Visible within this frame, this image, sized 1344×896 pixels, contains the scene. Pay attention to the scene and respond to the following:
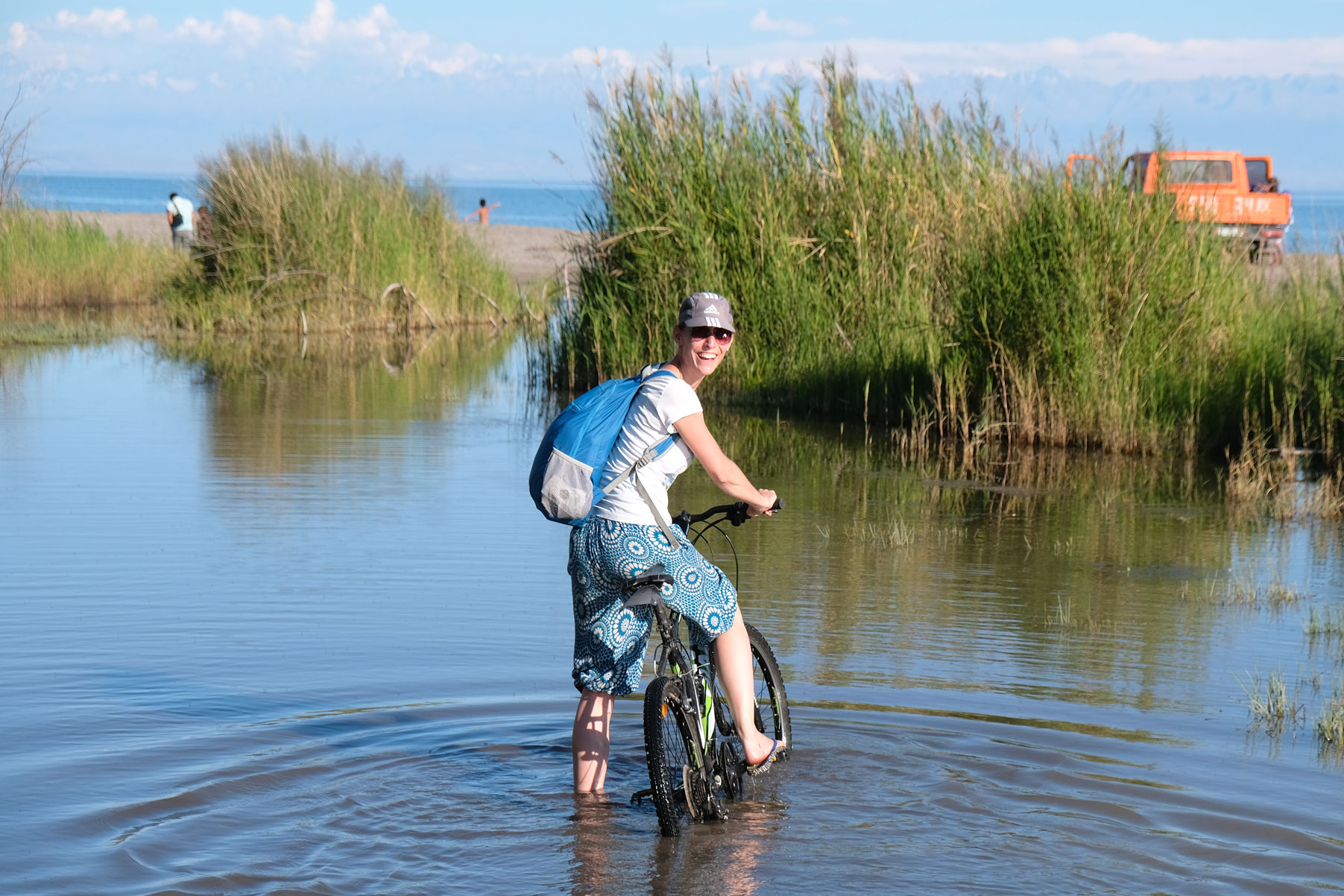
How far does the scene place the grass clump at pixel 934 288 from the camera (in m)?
12.7

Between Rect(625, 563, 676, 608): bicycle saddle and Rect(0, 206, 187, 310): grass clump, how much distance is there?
21.1m

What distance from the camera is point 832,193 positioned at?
15.5 m

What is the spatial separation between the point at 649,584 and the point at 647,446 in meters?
0.42

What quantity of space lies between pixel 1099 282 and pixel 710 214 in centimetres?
434

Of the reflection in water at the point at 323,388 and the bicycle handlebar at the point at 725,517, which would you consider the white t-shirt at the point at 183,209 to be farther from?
the bicycle handlebar at the point at 725,517

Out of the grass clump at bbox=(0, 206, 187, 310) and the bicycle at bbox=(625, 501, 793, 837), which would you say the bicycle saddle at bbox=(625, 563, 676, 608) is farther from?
the grass clump at bbox=(0, 206, 187, 310)

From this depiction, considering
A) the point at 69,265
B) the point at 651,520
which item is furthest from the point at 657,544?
the point at 69,265

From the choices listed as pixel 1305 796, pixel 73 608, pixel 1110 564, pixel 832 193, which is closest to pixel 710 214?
pixel 832 193

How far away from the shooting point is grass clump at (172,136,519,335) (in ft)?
74.5

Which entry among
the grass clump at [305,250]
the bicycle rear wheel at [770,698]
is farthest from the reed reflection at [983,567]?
the grass clump at [305,250]

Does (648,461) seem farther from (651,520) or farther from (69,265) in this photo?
(69,265)

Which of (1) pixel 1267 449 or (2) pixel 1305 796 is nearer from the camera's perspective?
(2) pixel 1305 796

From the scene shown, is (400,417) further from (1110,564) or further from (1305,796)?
(1305,796)

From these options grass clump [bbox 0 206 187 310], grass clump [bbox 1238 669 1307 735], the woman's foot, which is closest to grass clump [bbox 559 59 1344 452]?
grass clump [bbox 1238 669 1307 735]
